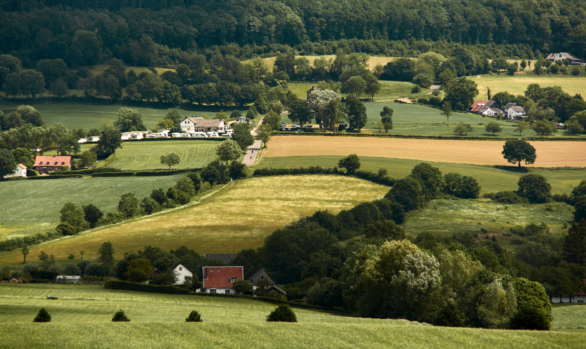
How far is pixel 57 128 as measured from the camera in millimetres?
150500

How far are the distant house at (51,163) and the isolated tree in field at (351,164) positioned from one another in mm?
59810

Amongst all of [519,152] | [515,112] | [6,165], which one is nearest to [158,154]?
[6,165]

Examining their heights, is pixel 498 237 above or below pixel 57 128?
below

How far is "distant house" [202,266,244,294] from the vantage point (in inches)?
2938

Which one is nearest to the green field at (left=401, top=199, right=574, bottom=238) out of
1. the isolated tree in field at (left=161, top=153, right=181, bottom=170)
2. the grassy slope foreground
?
the grassy slope foreground

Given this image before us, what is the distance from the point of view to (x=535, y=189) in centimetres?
11269

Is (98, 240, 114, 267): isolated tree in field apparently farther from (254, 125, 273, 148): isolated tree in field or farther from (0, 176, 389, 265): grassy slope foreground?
(254, 125, 273, 148): isolated tree in field

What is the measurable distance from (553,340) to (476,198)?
252 feet

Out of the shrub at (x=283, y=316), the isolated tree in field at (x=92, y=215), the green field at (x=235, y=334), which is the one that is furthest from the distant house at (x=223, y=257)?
the shrub at (x=283, y=316)

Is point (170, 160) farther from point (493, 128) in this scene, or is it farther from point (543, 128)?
point (543, 128)

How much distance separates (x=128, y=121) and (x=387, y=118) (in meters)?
71.4

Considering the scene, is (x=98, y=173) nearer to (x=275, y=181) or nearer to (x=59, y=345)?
(x=275, y=181)

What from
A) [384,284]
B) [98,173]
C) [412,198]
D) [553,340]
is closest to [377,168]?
[412,198]

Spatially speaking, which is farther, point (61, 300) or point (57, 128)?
point (57, 128)
